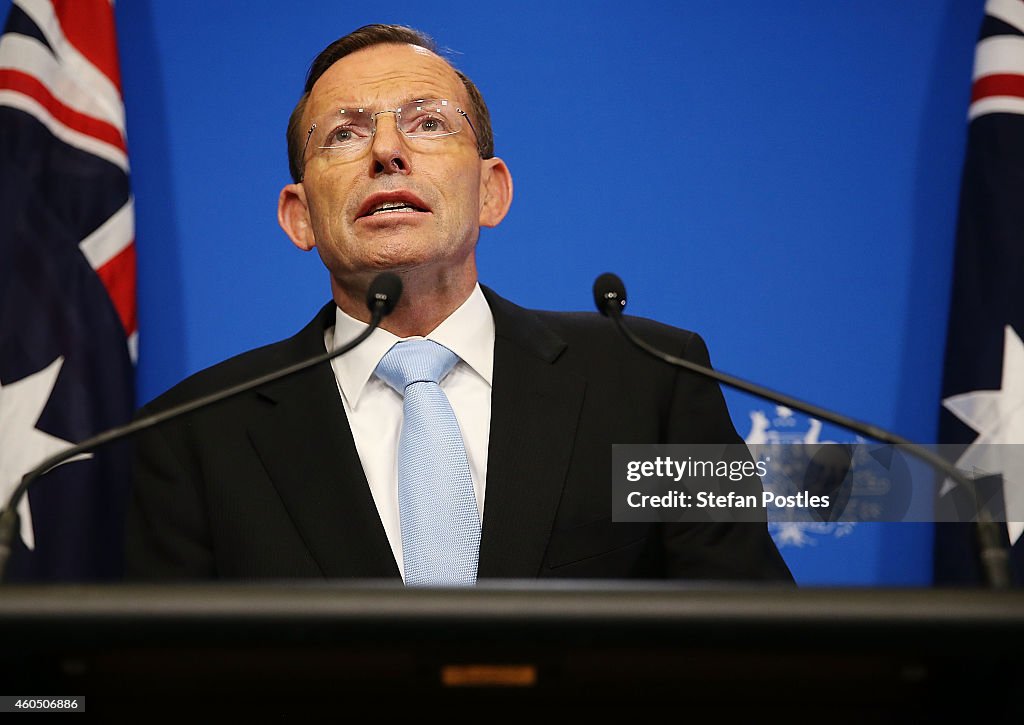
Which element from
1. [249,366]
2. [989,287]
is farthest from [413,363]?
[989,287]

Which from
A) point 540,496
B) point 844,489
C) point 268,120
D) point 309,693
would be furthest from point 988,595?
point 268,120

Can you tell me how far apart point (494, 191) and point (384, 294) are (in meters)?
0.86

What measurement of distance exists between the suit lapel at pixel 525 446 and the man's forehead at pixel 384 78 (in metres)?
0.44

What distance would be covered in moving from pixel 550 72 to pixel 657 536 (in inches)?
46.9

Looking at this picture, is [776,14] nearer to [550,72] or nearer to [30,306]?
[550,72]

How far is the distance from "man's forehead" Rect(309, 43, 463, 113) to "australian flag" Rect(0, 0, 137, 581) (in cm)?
59

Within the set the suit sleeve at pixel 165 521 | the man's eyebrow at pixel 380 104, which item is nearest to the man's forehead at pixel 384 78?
the man's eyebrow at pixel 380 104

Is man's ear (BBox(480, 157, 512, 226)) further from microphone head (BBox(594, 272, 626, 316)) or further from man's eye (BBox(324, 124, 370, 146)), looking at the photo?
microphone head (BBox(594, 272, 626, 316))

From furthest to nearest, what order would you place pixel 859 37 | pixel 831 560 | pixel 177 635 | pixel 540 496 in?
pixel 859 37
pixel 831 560
pixel 540 496
pixel 177 635

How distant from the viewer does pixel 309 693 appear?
2.53 feet

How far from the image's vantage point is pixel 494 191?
205 centimetres

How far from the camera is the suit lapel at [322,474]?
1.50m

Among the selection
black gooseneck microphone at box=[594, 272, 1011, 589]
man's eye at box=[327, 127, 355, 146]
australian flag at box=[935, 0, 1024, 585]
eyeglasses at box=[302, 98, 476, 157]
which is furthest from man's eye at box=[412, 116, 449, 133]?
australian flag at box=[935, 0, 1024, 585]

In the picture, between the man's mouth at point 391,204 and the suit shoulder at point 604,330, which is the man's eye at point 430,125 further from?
the suit shoulder at point 604,330
